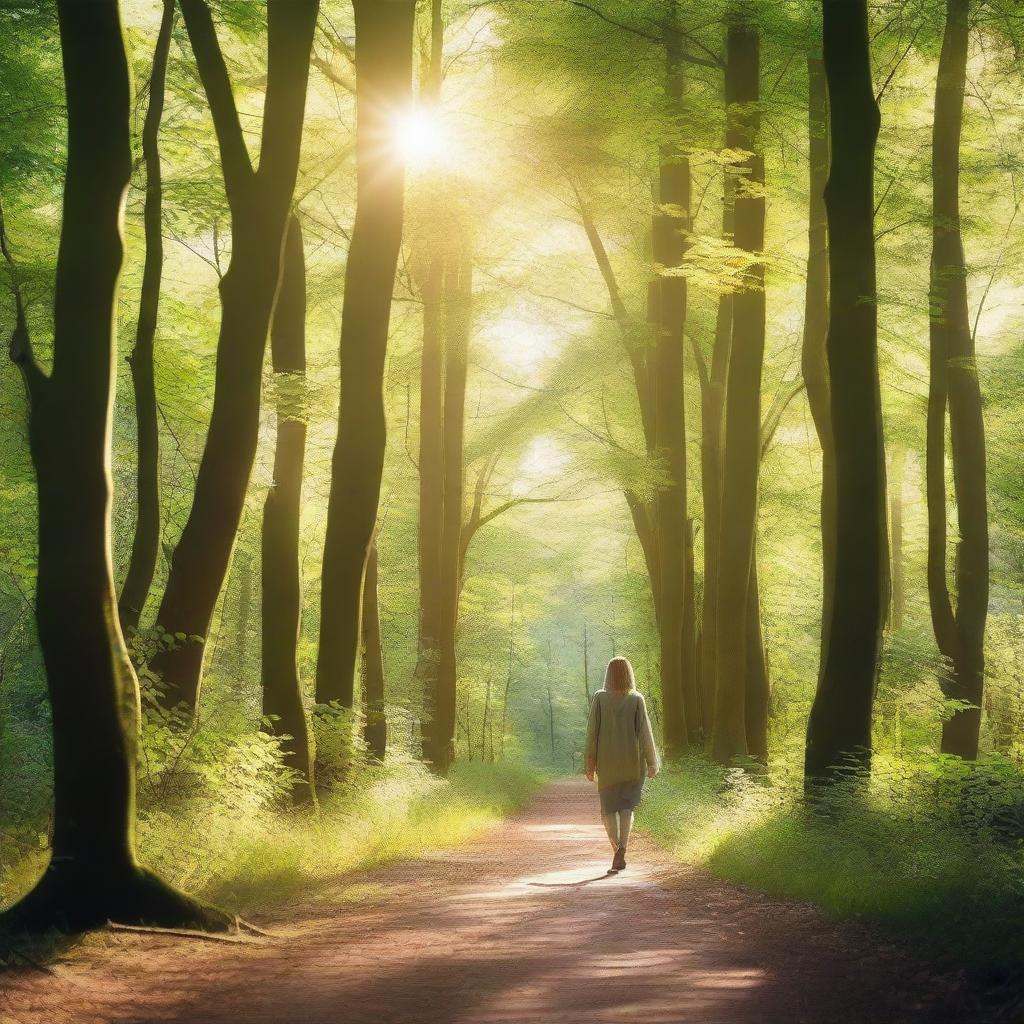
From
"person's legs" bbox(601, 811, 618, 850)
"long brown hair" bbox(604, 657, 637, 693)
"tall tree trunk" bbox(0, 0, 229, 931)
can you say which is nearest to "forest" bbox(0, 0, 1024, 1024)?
"tall tree trunk" bbox(0, 0, 229, 931)

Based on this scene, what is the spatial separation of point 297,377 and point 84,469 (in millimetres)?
6954

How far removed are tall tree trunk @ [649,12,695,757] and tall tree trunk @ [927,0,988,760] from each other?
449 cm

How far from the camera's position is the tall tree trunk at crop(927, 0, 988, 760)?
17.6 meters

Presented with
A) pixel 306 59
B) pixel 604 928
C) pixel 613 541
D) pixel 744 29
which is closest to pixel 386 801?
pixel 604 928

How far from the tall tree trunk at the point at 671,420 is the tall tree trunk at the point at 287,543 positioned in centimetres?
782

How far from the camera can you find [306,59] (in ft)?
37.5

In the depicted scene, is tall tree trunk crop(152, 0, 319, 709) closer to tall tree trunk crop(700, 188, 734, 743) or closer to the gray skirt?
the gray skirt

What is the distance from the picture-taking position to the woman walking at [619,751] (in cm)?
1245

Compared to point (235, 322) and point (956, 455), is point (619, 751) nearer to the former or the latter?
point (235, 322)

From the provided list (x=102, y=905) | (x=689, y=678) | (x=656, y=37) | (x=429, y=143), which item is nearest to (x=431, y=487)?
(x=689, y=678)

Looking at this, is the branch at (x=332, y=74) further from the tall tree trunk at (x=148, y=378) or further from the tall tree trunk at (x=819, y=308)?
the tall tree trunk at (x=819, y=308)

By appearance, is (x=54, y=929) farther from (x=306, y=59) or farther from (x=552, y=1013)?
(x=306, y=59)

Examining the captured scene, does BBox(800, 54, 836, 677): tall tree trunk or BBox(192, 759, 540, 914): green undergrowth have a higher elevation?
BBox(800, 54, 836, 677): tall tree trunk

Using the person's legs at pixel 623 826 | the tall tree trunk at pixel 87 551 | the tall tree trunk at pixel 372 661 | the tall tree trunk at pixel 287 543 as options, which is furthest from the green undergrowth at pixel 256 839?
the tall tree trunk at pixel 372 661
